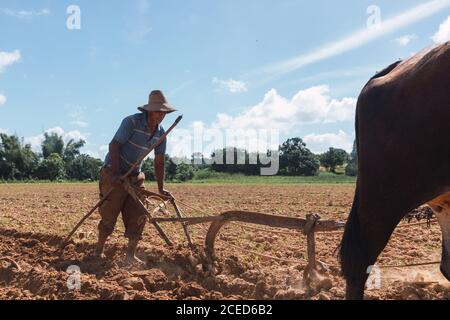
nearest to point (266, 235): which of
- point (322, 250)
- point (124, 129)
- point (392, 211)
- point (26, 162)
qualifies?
point (322, 250)

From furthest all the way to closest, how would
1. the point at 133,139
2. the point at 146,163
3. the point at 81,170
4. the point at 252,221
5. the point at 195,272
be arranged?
the point at 81,170 < the point at 146,163 < the point at 133,139 < the point at 195,272 < the point at 252,221

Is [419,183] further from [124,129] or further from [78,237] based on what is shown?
[78,237]

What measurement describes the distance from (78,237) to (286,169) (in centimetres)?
5606

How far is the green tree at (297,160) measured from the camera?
62031 mm

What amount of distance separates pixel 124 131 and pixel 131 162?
1.40 ft

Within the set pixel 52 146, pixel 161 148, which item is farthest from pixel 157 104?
pixel 52 146

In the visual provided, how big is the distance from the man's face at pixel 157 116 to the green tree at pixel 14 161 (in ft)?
173

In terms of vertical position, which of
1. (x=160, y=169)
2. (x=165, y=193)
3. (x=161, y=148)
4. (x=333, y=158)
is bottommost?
(x=165, y=193)

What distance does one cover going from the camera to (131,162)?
6016 mm

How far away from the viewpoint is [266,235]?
8.50 meters

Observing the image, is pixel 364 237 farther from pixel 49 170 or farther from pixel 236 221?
pixel 49 170

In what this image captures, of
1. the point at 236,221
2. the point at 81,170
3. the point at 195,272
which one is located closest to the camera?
the point at 195,272

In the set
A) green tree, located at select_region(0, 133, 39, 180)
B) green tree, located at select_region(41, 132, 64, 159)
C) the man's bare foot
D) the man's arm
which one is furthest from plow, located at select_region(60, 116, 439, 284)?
green tree, located at select_region(41, 132, 64, 159)

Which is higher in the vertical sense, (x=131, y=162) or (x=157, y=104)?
(x=157, y=104)
